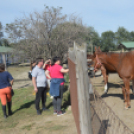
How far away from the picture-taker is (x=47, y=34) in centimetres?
1060

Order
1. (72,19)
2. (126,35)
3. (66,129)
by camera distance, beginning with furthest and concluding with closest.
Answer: (126,35), (72,19), (66,129)

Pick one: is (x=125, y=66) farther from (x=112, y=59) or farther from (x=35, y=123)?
(x=35, y=123)

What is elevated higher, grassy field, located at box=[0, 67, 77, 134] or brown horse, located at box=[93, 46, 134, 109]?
A: brown horse, located at box=[93, 46, 134, 109]

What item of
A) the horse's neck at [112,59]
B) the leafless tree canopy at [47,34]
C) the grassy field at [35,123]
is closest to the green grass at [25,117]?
the grassy field at [35,123]

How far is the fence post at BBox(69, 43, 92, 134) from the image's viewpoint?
1861 mm

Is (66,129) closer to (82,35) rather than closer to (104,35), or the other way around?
(82,35)

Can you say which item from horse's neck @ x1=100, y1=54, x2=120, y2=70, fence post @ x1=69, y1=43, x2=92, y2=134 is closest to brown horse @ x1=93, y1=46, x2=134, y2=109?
horse's neck @ x1=100, y1=54, x2=120, y2=70

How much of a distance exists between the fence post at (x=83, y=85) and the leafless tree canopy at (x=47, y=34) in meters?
Answer: 8.24

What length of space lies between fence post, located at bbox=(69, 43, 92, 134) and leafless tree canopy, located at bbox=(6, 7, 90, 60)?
8.24 metres

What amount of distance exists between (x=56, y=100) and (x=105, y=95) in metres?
2.67

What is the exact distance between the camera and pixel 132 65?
4.77m

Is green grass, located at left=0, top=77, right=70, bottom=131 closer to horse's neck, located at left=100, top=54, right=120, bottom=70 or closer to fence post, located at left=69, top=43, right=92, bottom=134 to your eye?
fence post, located at left=69, top=43, right=92, bottom=134

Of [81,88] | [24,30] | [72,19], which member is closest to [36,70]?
[81,88]

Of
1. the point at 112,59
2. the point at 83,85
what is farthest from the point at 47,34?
the point at 83,85
